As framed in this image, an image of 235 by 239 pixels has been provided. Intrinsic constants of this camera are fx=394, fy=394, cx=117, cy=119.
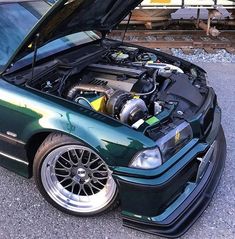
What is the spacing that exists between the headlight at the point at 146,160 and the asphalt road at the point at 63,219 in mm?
563

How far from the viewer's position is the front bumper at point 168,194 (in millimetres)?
2453

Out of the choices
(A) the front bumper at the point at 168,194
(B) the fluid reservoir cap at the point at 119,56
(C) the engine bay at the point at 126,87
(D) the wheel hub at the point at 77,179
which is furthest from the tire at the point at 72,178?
(B) the fluid reservoir cap at the point at 119,56

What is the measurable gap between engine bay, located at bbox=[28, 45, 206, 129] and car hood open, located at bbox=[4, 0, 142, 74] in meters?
0.25

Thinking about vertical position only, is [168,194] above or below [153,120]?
below

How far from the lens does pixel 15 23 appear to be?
10.8 feet

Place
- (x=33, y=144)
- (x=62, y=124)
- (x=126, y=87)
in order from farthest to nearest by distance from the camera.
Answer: (x=126, y=87) < (x=33, y=144) < (x=62, y=124)

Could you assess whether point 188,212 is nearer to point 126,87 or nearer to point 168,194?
point 168,194

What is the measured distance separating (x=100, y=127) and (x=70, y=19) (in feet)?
3.18

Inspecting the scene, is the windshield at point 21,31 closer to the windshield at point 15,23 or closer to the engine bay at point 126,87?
the windshield at point 15,23

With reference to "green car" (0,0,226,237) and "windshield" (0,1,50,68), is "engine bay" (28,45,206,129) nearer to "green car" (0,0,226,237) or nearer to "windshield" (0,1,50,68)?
"green car" (0,0,226,237)

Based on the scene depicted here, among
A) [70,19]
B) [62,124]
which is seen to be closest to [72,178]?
[62,124]

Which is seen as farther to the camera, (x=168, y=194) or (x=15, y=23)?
(x=15, y=23)

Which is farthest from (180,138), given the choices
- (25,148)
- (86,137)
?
(25,148)

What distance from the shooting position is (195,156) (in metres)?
2.73
